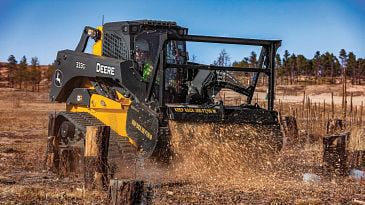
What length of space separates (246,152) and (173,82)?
89.2 inches

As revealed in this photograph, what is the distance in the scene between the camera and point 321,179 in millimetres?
11094

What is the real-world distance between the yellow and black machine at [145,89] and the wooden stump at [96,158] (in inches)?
39.1

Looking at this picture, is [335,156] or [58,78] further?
[58,78]

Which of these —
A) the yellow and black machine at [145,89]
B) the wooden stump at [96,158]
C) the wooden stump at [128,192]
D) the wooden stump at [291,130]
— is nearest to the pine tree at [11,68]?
the wooden stump at [291,130]

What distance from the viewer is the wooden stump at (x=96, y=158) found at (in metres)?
9.19

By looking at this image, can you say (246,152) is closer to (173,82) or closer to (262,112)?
(262,112)

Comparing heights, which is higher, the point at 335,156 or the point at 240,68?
the point at 240,68

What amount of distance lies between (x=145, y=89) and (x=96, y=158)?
1.90m

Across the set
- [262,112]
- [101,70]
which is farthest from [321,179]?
[101,70]

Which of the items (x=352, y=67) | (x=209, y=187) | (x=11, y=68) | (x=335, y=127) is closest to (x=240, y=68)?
(x=209, y=187)

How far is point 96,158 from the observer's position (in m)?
9.25

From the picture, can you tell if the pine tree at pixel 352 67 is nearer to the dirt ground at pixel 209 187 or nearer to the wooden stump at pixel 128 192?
the dirt ground at pixel 209 187

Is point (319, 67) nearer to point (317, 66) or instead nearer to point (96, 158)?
point (317, 66)

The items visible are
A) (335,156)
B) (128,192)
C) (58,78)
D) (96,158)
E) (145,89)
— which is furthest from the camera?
(58,78)
